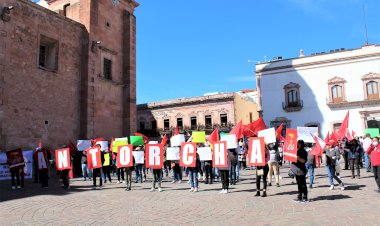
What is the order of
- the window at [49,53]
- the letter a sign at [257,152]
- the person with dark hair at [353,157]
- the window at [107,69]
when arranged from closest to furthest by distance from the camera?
the letter a sign at [257,152], the person with dark hair at [353,157], the window at [49,53], the window at [107,69]

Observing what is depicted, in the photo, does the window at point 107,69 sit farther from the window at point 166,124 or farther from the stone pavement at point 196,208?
the window at point 166,124

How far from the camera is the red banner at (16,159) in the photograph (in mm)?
13484

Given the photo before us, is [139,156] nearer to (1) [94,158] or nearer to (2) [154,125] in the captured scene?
(1) [94,158]

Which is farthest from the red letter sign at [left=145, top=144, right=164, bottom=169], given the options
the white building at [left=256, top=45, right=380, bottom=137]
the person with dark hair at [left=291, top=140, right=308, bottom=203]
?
the white building at [left=256, top=45, right=380, bottom=137]

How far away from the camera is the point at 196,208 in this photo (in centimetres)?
835

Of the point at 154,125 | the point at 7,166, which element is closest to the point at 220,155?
the point at 7,166

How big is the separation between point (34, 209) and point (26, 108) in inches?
504

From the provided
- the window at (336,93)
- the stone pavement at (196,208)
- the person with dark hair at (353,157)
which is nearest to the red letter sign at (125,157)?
the stone pavement at (196,208)

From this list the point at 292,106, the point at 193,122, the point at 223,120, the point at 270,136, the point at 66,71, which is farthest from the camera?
the point at 193,122

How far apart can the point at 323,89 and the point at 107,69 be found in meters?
24.2

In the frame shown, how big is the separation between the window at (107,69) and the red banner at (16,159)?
12.9 metres

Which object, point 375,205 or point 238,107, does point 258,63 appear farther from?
point 375,205

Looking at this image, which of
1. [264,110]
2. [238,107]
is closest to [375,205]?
[264,110]

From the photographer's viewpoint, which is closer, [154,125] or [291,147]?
[291,147]
